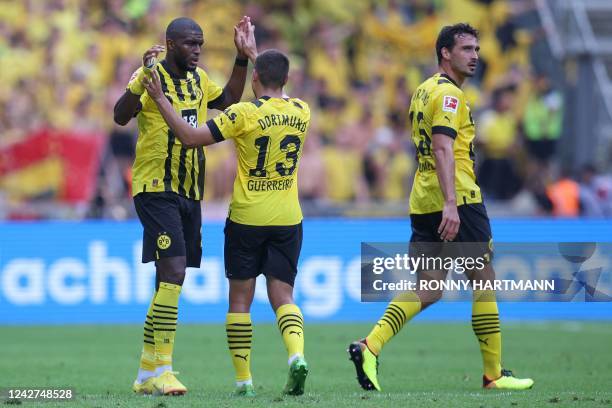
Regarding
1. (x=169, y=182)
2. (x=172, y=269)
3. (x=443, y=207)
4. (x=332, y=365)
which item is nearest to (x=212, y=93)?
(x=169, y=182)

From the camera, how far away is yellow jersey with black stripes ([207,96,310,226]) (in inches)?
298

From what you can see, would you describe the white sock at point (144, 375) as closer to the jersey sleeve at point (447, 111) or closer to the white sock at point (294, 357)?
the white sock at point (294, 357)

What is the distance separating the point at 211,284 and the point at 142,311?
0.99 metres

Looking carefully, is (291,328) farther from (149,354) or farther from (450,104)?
(450,104)

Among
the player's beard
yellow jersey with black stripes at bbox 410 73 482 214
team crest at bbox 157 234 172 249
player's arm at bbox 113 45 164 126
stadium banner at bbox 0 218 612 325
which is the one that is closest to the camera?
player's arm at bbox 113 45 164 126

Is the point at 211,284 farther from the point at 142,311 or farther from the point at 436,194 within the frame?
the point at 436,194

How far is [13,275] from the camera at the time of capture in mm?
15578

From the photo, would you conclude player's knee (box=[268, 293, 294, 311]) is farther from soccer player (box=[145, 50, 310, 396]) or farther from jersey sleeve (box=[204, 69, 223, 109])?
jersey sleeve (box=[204, 69, 223, 109])

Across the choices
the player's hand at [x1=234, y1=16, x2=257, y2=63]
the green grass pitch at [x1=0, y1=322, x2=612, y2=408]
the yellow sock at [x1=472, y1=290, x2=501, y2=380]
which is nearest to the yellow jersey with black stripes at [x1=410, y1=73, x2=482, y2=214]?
the yellow sock at [x1=472, y1=290, x2=501, y2=380]

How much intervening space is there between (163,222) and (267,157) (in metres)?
0.87

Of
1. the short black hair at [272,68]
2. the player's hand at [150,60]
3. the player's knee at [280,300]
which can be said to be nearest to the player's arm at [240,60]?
the short black hair at [272,68]

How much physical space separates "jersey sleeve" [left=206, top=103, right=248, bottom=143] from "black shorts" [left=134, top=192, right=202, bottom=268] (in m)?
0.79

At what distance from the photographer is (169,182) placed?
Answer: 8.06 m

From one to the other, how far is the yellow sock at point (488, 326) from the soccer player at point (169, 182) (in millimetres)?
2017
